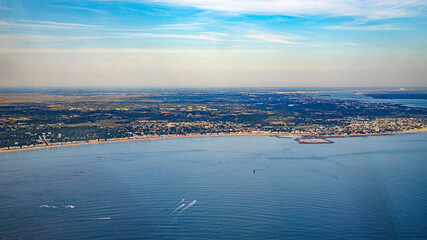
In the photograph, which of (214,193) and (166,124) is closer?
(214,193)

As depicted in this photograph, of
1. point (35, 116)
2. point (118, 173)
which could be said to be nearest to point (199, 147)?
point (118, 173)

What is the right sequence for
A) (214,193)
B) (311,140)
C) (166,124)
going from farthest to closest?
(166,124) → (311,140) → (214,193)

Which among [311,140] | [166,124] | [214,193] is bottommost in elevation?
[214,193]

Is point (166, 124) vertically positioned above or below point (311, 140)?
above

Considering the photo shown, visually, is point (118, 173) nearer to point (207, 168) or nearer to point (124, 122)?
point (207, 168)

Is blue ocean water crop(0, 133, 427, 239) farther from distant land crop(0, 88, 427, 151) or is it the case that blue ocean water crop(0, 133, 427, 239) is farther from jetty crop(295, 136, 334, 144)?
distant land crop(0, 88, 427, 151)

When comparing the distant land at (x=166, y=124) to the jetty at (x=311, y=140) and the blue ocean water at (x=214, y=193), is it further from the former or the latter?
the blue ocean water at (x=214, y=193)

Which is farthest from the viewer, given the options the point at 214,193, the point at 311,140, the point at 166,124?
the point at 166,124

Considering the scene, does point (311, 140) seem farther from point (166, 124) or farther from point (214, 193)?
point (214, 193)

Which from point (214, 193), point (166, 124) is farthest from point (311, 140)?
point (214, 193)

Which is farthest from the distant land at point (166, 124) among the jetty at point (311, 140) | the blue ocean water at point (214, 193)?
the blue ocean water at point (214, 193)
